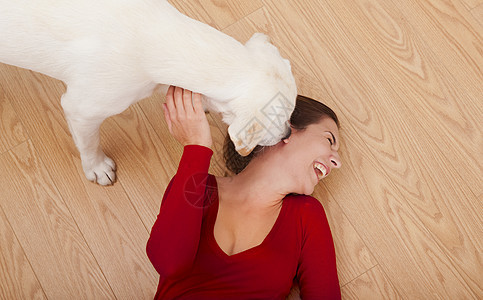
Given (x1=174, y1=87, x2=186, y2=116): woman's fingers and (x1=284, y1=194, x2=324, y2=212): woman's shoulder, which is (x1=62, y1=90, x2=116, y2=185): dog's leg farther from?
(x1=284, y1=194, x2=324, y2=212): woman's shoulder

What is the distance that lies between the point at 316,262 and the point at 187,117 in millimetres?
653

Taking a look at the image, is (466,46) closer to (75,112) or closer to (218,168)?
(218,168)

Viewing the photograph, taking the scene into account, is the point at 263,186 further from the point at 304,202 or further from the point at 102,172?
the point at 102,172

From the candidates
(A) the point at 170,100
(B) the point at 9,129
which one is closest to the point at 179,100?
(A) the point at 170,100

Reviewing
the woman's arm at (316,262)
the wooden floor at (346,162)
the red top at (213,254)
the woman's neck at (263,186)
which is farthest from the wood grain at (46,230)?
the woman's arm at (316,262)

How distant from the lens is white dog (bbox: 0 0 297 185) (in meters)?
1.09

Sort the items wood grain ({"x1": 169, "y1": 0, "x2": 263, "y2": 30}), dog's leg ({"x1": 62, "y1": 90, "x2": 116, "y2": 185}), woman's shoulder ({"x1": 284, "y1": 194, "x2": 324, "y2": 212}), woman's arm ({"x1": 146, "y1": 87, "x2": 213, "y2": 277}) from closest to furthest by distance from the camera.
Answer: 1. dog's leg ({"x1": 62, "y1": 90, "x2": 116, "y2": 185})
2. woman's arm ({"x1": 146, "y1": 87, "x2": 213, "y2": 277})
3. woman's shoulder ({"x1": 284, "y1": 194, "x2": 324, "y2": 212})
4. wood grain ({"x1": 169, "y1": 0, "x2": 263, "y2": 30})

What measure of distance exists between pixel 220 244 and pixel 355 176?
0.64 metres

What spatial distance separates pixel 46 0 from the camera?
109 cm

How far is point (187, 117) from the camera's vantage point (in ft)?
4.39

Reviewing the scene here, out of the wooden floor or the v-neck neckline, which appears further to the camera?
the wooden floor

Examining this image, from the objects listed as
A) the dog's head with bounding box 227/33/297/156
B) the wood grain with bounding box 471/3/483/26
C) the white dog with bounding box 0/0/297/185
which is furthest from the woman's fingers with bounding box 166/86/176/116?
the wood grain with bounding box 471/3/483/26

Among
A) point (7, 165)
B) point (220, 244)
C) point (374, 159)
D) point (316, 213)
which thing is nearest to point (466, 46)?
point (374, 159)

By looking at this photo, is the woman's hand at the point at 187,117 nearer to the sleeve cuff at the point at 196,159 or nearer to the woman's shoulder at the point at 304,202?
the sleeve cuff at the point at 196,159
